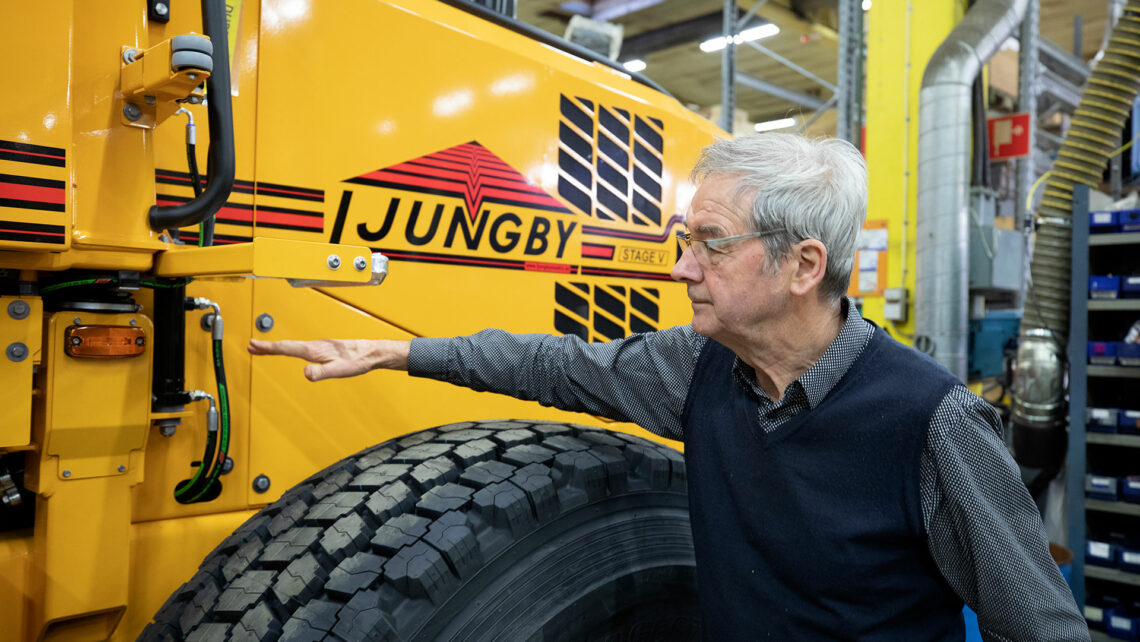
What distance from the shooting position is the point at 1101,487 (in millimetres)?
3900

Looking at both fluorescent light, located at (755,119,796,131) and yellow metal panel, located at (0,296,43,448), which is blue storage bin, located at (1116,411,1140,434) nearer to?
yellow metal panel, located at (0,296,43,448)

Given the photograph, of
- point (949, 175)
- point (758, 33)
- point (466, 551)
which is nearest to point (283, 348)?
point (466, 551)

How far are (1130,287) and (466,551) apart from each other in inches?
144

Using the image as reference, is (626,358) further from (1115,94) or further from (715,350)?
(1115,94)

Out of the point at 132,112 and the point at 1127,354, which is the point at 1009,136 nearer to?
the point at 1127,354

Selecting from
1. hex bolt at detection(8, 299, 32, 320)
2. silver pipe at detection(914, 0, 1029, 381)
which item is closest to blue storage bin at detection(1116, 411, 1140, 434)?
silver pipe at detection(914, 0, 1029, 381)

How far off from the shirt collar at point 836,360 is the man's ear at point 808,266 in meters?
0.10

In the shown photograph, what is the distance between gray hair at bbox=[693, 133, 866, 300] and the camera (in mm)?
1461

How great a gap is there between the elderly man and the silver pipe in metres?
4.06

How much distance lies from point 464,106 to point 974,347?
15.3 feet

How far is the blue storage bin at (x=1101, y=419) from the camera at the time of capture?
387cm

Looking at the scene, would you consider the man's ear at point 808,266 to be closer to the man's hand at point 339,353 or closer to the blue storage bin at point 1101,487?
the man's hand at point 339,353

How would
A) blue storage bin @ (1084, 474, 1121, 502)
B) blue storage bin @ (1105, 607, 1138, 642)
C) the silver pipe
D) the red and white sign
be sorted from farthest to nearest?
the red and white sign < the silver pipe < blue storage bin @ (1084, 474, 1121, 502) < blue storage bin @ (1105, 607, 1138, 642)

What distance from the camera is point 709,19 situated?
9.62 metres
